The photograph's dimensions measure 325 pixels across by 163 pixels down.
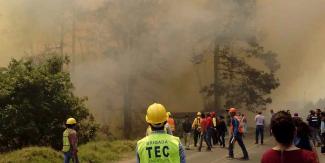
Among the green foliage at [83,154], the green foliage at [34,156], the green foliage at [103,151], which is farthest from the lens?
the green foliage at [103,151]

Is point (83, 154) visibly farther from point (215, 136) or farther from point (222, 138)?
point (215, 136)

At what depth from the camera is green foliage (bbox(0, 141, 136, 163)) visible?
1425 cm

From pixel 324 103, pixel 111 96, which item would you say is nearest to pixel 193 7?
pixel 111 96

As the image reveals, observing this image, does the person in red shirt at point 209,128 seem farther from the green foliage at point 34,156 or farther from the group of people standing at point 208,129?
the green foliage at point 34,156

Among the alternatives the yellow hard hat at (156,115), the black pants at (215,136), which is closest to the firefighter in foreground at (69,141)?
the yellow hard hat at (156,115)

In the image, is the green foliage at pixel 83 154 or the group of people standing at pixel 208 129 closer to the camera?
the green foliage at pixel 83 154

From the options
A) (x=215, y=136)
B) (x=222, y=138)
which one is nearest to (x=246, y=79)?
(x=215, y=136)

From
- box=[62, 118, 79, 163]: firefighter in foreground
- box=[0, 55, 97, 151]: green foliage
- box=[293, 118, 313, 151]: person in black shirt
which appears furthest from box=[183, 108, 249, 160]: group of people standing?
box=[293, 118, 313, 151]: person in black shirt

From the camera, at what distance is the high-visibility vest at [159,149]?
182 inches

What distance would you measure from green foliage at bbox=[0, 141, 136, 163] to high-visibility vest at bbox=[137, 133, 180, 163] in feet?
32.4

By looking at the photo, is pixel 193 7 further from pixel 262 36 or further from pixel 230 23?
pixel 262 36

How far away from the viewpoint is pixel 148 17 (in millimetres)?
35281

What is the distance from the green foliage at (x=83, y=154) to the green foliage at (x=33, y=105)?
2234mm

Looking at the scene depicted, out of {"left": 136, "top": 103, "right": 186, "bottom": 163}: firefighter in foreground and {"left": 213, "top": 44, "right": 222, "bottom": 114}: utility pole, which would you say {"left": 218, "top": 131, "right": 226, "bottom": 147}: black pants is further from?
{"left": 213, "top": 44, "right": 222, "bottom": 114}: utility pole
